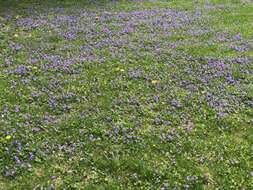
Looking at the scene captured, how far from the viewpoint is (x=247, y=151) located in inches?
315

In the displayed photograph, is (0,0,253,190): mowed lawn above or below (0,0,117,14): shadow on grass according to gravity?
below

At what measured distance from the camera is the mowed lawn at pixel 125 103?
7.36 metres

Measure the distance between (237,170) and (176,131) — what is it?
1.61 meters

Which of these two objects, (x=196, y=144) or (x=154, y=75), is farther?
(x=154, y=75)

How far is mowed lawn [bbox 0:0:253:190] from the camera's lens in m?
7.36

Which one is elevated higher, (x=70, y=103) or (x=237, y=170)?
(x=70, y=103)

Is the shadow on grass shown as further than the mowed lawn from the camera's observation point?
Yes

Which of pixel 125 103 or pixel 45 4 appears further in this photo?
pixel 45 4

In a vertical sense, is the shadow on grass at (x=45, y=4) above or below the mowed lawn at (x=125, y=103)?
above

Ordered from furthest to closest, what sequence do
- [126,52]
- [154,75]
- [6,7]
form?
[6,7], [126,52], [154,75]

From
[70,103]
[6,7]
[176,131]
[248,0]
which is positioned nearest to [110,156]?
[176,131]

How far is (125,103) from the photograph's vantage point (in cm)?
958

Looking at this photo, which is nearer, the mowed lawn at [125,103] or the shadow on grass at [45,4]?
the mowed lawn at [125,103]

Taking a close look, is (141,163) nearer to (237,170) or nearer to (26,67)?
(237,170)
